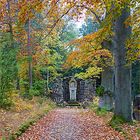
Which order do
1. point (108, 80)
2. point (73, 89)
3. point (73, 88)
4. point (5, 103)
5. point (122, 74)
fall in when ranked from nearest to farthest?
point (122, 74), point (5, 103), point (108, 80), point (73, 89), point (73, 88)

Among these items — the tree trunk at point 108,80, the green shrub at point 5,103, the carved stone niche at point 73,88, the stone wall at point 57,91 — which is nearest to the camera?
the green shrub at point 5,103

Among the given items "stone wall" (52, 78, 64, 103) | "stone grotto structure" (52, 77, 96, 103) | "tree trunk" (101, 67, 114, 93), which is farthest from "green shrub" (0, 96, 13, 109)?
"stone grotto structure" (52, 77, 96, 103)

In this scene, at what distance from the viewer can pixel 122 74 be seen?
11555 mm

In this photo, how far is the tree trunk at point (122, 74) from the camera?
11500 millimetres

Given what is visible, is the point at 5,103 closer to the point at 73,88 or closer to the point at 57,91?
the point at 57,91

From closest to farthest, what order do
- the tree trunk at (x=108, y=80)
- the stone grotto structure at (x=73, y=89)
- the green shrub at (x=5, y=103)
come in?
the green shrub at (x=5, y=103)
the tree trunk at (x=108, y=80)
the stone grotto structure at (x=73, y=89)

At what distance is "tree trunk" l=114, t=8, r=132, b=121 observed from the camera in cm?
1150

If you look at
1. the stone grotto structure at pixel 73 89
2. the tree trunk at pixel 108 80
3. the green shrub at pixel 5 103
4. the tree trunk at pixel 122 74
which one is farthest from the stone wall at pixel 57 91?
the tree trunk at pixel 122 74

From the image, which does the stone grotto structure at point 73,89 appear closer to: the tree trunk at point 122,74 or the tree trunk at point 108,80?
the tree trunk at point 108,80

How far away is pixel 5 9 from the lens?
1975 centimetres

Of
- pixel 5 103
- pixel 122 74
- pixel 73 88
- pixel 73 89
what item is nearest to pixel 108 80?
pixel 122 74

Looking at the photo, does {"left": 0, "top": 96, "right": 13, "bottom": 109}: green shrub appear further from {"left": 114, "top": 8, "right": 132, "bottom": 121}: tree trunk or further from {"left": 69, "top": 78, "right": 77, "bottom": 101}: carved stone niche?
{"left": 69, "top": 78, "right": 77, "bottom": 101}: carved stone niche

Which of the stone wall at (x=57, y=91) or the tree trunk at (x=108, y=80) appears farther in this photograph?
the stone wall at (x=57, y=91)

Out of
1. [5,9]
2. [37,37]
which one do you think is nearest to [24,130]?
[5,9]
